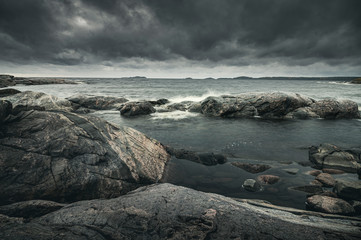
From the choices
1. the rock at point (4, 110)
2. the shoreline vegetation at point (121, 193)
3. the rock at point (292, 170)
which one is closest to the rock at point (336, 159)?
the shoreline vegetation at point (121, 193)

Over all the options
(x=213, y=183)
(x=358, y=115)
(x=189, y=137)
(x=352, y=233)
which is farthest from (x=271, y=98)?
(x=352, y=233)

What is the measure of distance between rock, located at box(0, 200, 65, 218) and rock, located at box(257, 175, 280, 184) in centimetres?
543

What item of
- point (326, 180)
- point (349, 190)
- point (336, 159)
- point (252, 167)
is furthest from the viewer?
point (336, 159)

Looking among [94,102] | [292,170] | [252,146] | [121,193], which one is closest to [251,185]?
[292,170]

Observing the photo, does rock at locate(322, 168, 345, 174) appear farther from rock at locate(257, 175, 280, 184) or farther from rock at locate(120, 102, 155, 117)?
rock at locate(120, 102, 155, 117)

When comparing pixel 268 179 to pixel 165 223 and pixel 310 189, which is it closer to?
pixel 310 189

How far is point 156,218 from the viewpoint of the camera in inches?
119

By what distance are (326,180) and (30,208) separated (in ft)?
25.1

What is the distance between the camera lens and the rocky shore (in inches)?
110

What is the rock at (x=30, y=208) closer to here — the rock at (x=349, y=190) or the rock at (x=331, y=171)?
the rock at (x=349, y=190)

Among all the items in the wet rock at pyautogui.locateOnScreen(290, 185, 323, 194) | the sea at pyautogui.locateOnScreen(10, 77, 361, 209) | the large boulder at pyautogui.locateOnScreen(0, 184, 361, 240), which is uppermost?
the large boulder at pyautogui.locateOnScreen(0, 184, 361, 240)

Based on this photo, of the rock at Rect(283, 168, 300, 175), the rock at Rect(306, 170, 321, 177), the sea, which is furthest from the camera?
the rock at Rect(283, 168, 300, 175)

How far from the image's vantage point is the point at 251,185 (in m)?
5.30

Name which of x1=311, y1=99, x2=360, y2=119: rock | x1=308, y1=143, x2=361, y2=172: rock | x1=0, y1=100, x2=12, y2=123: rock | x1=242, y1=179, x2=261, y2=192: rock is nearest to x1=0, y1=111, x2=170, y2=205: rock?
x1=0, y1=100, x2=12, y2=123: rock
